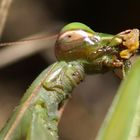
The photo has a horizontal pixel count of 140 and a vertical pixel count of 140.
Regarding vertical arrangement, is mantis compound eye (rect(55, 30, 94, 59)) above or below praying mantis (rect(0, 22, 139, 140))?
above

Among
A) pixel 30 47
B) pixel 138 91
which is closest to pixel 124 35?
pixel 138 91

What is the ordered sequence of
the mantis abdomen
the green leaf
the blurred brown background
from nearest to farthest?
the green leaf < the mantis abdomen < the blurred brown background

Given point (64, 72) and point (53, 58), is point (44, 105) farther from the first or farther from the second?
point (53, 58)

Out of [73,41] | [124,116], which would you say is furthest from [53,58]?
[124,116]

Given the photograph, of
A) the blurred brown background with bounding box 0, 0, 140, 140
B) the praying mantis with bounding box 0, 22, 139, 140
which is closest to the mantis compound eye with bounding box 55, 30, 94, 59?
the praying mantis with bounding box 0, 22, 139, 140

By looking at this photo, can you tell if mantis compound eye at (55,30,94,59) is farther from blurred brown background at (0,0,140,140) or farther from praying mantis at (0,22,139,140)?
blurred brown background at (0,0,140,140)
